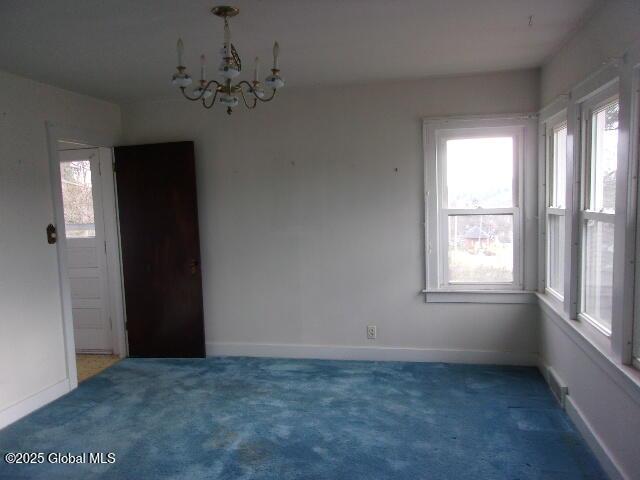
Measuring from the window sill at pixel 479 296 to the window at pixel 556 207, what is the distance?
0.22 metres

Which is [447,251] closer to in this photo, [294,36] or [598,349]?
[598,349]

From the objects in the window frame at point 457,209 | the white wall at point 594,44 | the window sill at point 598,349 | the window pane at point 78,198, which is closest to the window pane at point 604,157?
the white wall at point 594,44

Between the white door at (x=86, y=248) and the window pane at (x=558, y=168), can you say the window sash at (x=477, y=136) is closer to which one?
the window pane at (x=558, y=168)

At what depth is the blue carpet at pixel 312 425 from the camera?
2.54 m

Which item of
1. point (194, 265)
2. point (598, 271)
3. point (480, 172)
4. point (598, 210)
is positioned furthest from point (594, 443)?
point (194, 265)

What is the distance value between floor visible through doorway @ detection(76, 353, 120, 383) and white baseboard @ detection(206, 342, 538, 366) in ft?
3.12

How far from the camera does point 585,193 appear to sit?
279cm

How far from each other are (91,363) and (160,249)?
1.28 meters

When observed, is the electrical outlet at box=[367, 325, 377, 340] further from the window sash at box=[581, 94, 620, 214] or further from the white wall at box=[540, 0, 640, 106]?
the white wall at box=[540, 0, 640, 106]

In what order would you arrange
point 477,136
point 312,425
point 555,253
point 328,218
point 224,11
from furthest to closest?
1. point 328,218
2. point 477,136
3. point 555,253
4. point 312,425
5. point 224,11

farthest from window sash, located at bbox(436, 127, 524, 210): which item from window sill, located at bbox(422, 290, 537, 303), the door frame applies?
the door frame

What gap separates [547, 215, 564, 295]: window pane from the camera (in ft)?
11.2

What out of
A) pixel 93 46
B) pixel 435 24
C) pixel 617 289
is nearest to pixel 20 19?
pixel 93 46

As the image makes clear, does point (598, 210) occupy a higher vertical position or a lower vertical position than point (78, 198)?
lower
